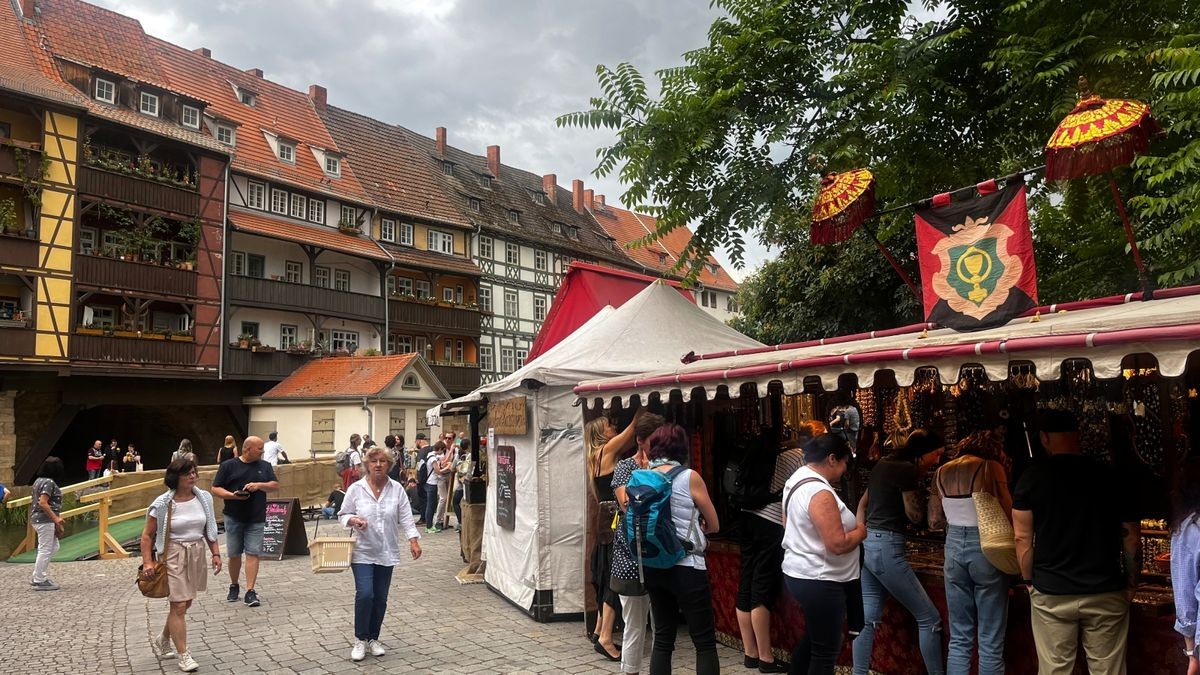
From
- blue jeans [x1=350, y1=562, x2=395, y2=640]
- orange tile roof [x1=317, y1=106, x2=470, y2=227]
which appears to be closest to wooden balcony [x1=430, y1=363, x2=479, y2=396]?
orange tile roof [x1=317, y1=106, x2=470, y2=227]

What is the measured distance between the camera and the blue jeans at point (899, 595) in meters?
5.20

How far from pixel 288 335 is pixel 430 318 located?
6536 mm

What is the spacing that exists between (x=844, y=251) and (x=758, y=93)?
6482 millimetres

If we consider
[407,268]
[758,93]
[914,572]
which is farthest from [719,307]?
[914,572]

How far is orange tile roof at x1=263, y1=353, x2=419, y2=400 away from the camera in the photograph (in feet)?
95.9

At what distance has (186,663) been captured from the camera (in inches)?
258

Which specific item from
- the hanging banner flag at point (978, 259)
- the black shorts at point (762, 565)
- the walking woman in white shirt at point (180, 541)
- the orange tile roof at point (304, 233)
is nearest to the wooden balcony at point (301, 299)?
the orange tile roof at point (304, 233)

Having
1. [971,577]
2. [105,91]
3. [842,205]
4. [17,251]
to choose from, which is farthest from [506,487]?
[105,91]

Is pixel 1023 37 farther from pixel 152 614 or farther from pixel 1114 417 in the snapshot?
pixel 152 614

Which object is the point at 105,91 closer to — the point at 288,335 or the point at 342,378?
the point at 288,335

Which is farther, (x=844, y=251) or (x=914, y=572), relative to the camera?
(x=844, y=251)

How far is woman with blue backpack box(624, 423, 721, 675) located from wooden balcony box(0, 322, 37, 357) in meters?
23.8

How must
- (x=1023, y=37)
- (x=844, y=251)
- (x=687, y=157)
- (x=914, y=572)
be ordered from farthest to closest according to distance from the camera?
1. (x=844, y=251)
2. (x=687, y=157)
3. (x=1023, y=37)
4. (x=914, y=572)

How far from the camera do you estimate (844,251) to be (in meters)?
16.0
